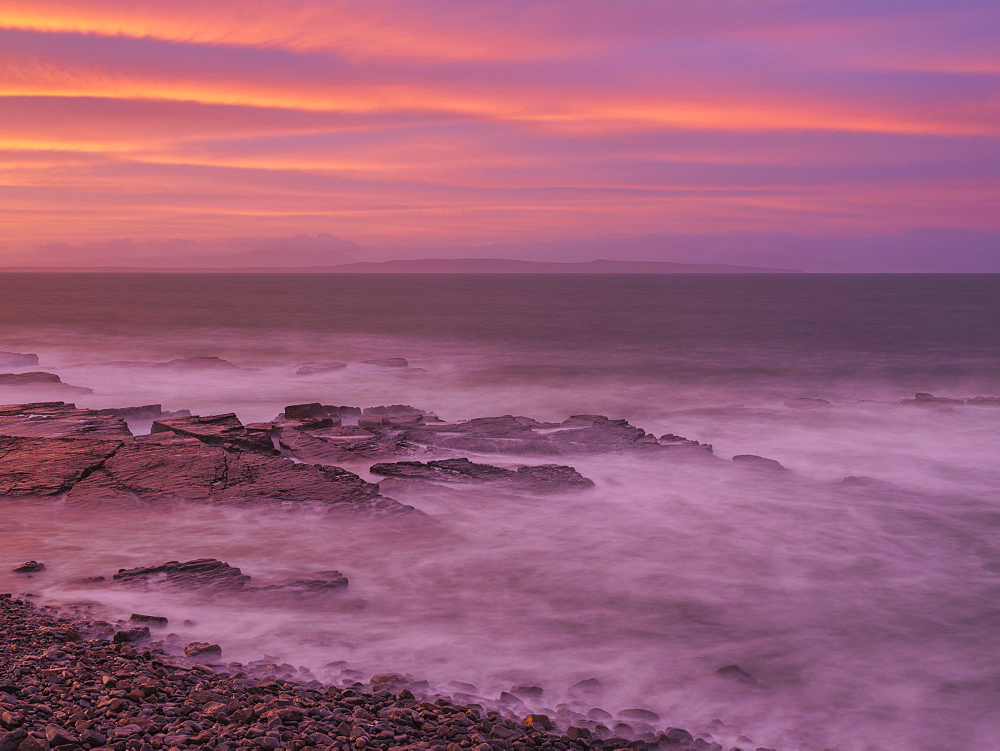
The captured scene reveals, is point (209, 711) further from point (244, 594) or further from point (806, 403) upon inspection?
point (806, 403)

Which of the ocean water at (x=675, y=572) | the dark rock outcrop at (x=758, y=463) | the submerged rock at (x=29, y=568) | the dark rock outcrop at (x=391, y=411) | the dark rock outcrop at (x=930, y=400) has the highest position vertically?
the dark rock outcrop at (x=930, y=400)

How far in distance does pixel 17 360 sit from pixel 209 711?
34.4 meters

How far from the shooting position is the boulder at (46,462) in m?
14.0

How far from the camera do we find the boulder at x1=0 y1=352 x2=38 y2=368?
34.6 m

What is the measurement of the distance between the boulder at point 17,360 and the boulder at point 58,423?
656 inches

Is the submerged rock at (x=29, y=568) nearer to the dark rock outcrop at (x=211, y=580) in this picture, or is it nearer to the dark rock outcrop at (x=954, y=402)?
the dark rock outcrop at (x=211, y=580)

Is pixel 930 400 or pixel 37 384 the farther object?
pixel 37 384

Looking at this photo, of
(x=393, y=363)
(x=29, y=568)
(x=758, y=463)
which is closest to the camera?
(x=29, y=568)

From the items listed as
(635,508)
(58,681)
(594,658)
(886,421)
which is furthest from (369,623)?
(886,421)

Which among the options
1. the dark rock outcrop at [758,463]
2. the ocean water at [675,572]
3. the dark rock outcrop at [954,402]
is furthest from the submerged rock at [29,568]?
the dark rock outcrop at [954,402]

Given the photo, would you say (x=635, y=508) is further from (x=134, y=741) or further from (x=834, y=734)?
(x=134, y=741)

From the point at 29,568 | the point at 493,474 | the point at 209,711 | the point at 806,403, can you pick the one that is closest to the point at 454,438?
the point at 493,474

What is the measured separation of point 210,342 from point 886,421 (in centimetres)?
3691

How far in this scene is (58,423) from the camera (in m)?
18.5
